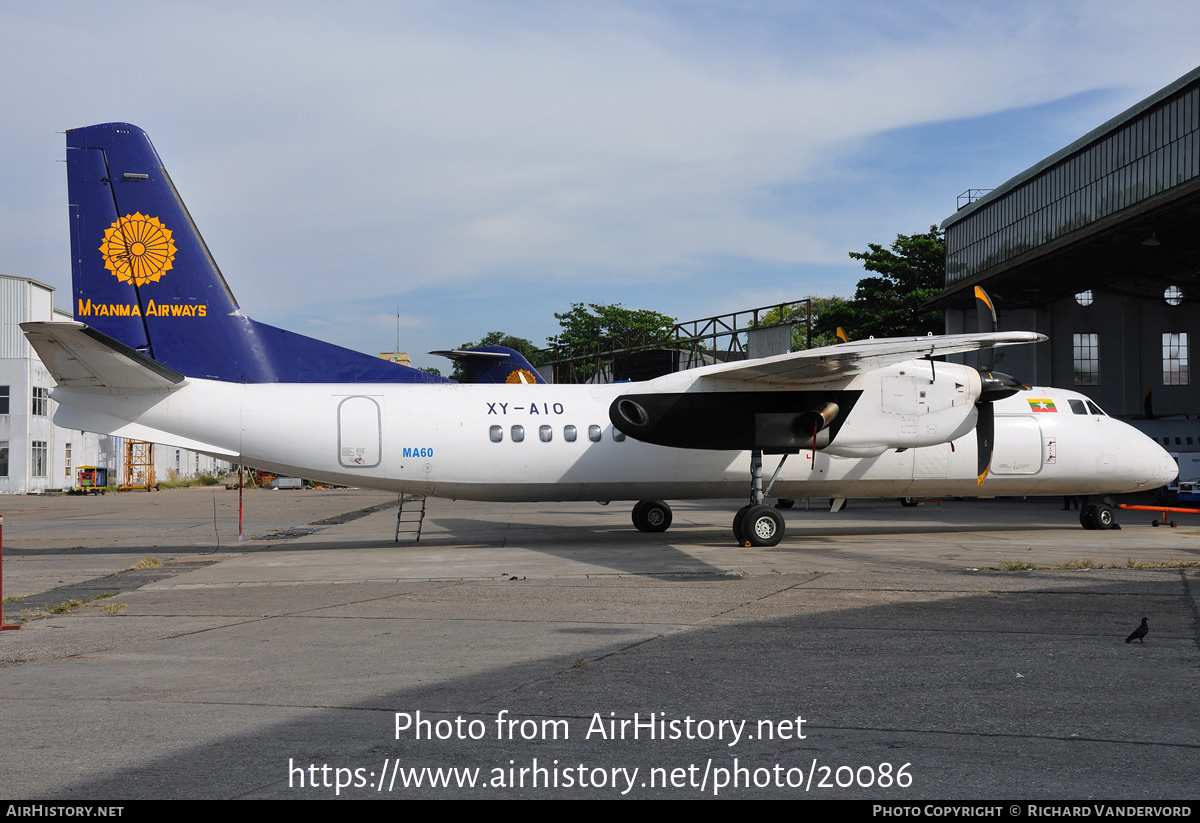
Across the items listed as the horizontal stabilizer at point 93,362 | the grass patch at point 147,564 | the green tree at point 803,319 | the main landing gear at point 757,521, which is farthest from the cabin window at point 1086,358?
the grass patch at point 147,564

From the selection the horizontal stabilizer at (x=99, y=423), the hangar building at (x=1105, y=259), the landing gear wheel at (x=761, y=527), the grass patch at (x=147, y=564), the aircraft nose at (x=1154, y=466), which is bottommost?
the grass patch at (x=147, y=564)

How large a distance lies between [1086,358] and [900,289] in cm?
1311

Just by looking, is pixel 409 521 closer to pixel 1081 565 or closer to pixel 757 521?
pixel 757 521

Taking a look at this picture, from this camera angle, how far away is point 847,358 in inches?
585

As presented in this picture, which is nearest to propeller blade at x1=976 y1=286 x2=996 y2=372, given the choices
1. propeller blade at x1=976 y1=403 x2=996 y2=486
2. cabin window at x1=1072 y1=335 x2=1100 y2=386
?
propeller blade at x1=976 y1=403 x2=996 y2=486

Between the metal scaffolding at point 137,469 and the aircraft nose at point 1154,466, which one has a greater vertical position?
the aircraft nose at point 1154,466

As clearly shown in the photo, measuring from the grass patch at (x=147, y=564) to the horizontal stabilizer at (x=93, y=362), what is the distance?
9.17 ft

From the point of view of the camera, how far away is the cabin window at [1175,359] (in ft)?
136

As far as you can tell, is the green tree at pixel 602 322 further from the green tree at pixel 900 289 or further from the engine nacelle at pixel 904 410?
the engine nacelle at pixel 904 410

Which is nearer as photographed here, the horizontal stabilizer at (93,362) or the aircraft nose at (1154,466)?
the horizontal stabilizer at (93,362)

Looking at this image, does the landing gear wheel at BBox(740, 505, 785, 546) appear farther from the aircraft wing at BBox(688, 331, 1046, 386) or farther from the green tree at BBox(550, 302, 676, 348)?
the green tree at BBox(550, 302, 676, 348)

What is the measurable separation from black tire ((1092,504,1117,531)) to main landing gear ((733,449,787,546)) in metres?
7.61

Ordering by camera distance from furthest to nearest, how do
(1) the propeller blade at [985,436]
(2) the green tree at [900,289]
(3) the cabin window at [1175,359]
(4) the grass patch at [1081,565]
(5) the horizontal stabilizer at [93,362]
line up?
(2) the green tree at [900,289] → (3) the cabin window at [1175,359] → (1) the propeller blade at [985,436] → (5) the horizontal stabilizer at [93,362] → (4) the grass patch at [1081,565]

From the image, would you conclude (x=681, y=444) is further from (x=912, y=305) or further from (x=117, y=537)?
(x=912, y=305)
